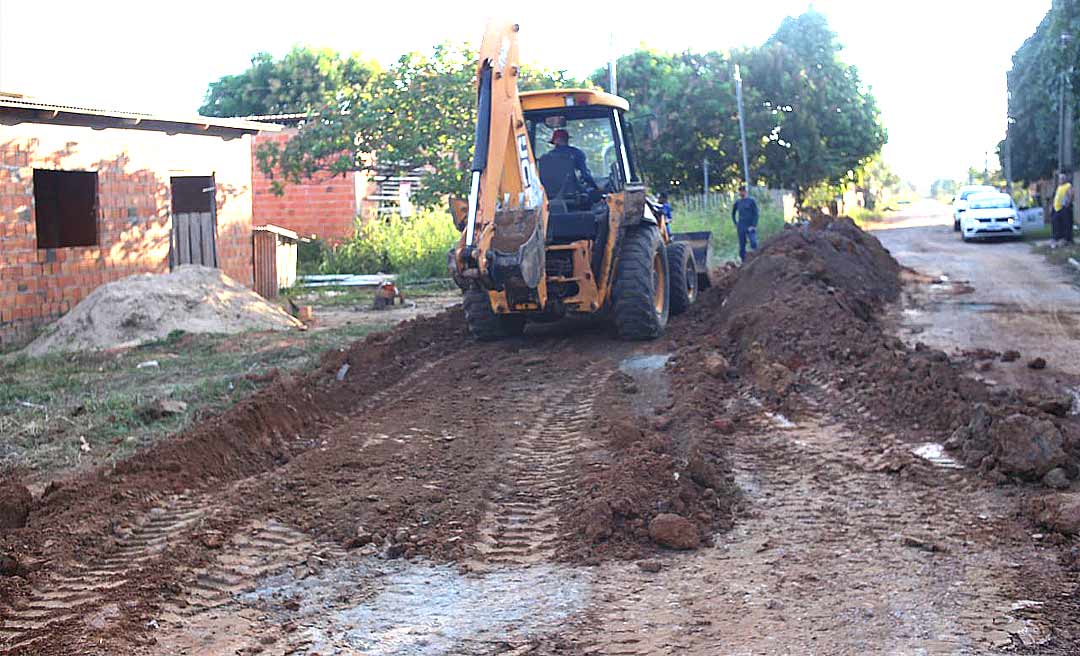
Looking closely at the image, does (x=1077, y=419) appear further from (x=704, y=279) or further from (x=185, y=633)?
(x=704, y=279)

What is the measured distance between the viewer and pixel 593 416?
950cm

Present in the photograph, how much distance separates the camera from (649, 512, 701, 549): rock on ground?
6242mm

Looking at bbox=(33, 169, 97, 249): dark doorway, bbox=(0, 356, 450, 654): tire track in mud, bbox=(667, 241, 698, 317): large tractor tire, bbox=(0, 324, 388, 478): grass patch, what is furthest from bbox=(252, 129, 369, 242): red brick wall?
bbox=(0, 356, 450, 654): tire track in mud

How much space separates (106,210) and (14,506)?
11785mm

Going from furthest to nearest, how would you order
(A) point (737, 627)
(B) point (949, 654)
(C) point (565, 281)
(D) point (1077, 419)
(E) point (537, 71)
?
1. (E) point (537, 71)
2. (C) point (565, 281)
3. (D) point (1077, 419)
4. (A) point (737, 627)
5. (B) point (949, 654)

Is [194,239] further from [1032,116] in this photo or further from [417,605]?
[1032,116]

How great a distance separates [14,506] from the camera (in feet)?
22.8

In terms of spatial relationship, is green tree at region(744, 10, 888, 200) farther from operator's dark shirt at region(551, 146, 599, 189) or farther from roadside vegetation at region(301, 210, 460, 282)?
operator's dark shirt at region(551, 146, 599, 189)

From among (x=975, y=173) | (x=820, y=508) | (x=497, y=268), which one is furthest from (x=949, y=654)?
(x=975, y=173)

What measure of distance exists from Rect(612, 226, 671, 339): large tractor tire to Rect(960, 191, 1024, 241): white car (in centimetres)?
2123

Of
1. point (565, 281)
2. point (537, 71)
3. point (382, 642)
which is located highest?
point (537, 71)

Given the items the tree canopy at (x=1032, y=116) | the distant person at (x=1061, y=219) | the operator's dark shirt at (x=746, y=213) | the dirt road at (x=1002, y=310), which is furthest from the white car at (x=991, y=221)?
the operator's dark shirt at (x=746, y=213)

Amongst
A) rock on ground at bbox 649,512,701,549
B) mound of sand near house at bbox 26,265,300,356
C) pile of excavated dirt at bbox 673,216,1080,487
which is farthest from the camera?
mound of sand near house at bbox 26,265,300,356

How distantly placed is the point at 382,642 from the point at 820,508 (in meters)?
3.00
